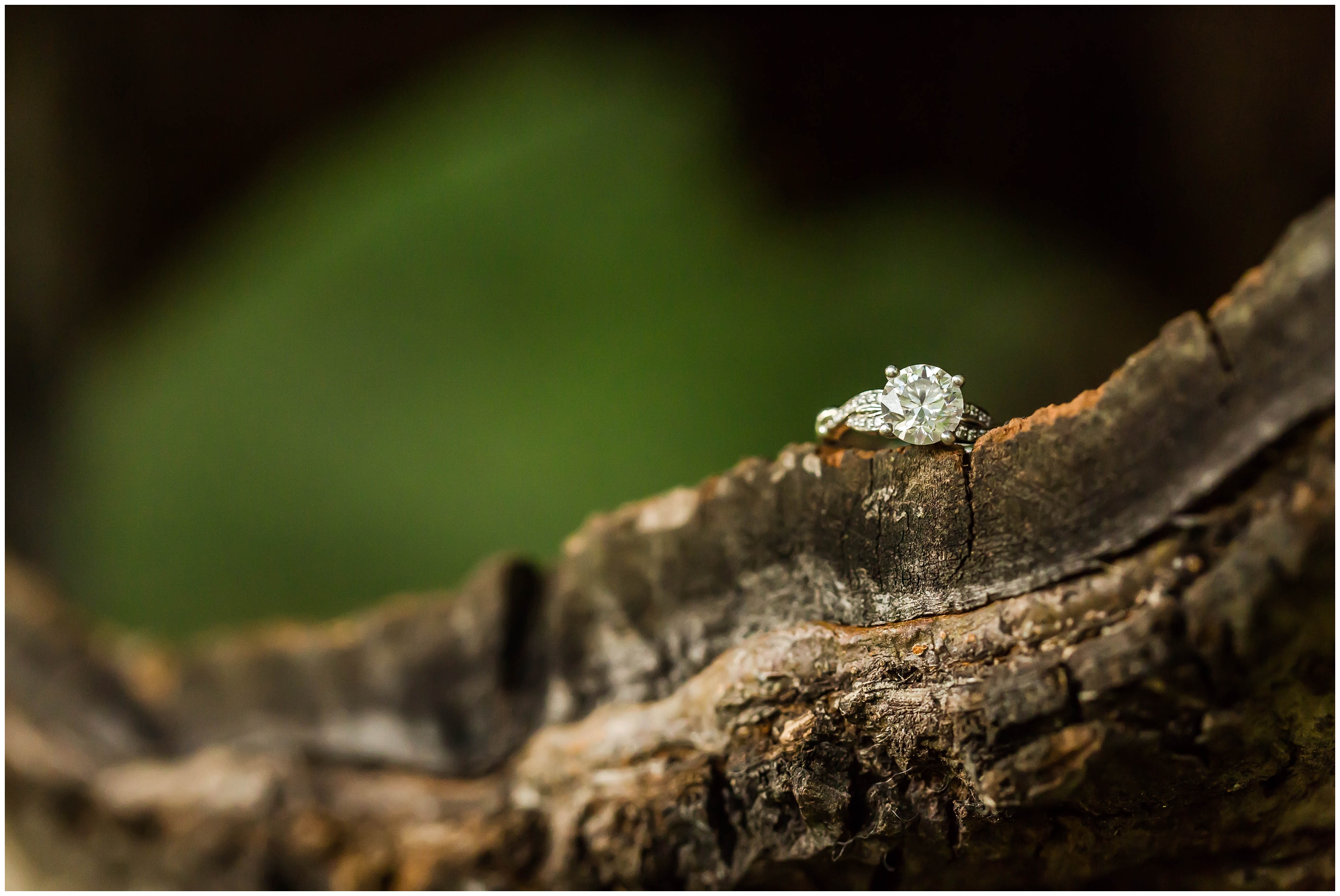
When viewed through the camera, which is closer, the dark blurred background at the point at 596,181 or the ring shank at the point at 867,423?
the ring shank at the point at 867,423

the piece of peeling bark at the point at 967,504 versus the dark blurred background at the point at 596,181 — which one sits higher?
the dark blurred background at the point at 596,181

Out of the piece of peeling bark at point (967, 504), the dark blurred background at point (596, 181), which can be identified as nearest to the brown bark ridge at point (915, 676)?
the piece of peeling bark at point (967, 504)

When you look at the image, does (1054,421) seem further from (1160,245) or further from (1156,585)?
(1160,245)

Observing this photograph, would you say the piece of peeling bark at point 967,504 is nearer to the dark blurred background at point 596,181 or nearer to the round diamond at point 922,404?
the round diamond at point 922,404

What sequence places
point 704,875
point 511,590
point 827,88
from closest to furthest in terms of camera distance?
point 704,875
point 511,590
point 827,88

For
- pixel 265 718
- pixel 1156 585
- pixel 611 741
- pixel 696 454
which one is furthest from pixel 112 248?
pixel 1156 585

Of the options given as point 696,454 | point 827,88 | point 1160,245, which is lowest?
point 696,454

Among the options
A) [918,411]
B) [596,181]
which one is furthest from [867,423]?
[596,181]
